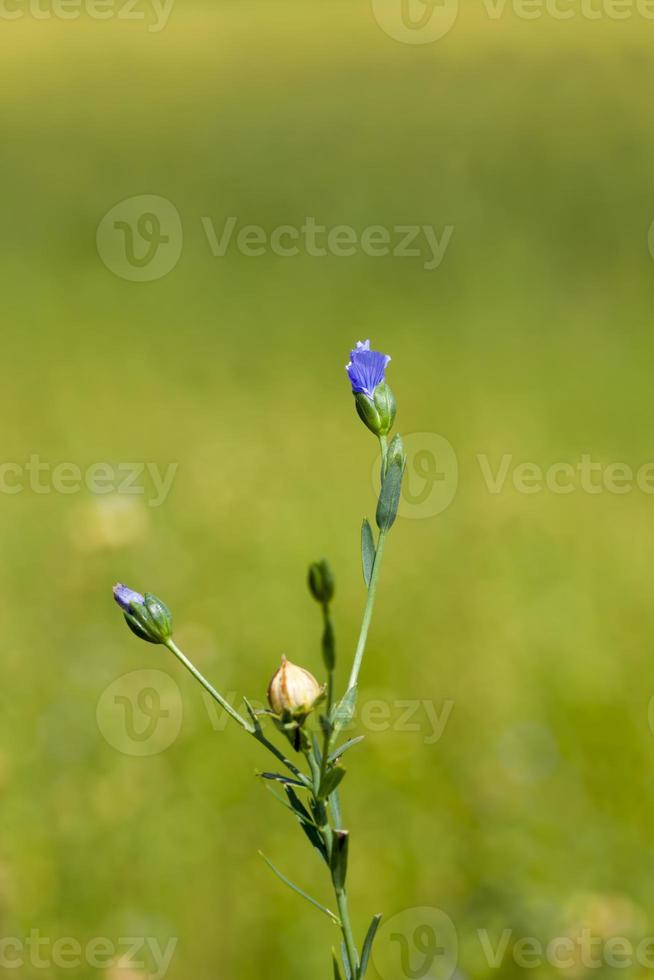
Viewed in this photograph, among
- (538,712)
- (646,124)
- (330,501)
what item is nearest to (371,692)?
(538,712)

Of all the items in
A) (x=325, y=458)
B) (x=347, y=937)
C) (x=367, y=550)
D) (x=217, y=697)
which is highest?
(x=325, y=458)

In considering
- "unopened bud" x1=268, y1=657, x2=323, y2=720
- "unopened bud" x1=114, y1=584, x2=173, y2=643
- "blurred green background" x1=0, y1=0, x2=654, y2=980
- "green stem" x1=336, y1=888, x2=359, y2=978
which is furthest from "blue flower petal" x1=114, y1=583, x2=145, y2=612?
"blurred green background" x1=0, y1=0, x2=654, y2=980

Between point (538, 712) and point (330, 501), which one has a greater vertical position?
point (330, 501)

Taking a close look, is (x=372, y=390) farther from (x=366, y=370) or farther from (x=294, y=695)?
(x=294, y=695)

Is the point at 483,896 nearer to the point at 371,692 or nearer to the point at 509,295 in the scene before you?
the point at 371,692

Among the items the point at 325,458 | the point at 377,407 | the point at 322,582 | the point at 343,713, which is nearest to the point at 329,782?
the point at 343,713

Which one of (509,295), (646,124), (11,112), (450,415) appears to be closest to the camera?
(450,415)
